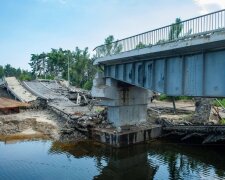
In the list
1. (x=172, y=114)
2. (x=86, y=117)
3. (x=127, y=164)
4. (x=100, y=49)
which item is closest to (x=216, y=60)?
(x=127, y=164)

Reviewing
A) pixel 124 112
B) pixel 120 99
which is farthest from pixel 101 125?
pixel 120 99

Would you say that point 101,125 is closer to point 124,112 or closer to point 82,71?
point 124,112

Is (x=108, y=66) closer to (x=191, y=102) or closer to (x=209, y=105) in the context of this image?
(x=209, y=105)

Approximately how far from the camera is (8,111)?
36.0 meters

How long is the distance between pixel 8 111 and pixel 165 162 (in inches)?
834

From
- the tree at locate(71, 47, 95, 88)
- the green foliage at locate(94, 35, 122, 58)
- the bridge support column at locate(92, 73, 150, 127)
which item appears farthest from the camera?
the tree at locate(71, 47, 95, 88)

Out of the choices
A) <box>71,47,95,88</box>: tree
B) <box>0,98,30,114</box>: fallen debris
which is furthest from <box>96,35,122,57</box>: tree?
<box>71,47,95,88</box>: tree

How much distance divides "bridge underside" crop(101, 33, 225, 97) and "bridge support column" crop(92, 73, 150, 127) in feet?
9.44

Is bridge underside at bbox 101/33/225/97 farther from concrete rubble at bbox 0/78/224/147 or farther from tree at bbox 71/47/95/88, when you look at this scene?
tree at bbox 71/47/95/88

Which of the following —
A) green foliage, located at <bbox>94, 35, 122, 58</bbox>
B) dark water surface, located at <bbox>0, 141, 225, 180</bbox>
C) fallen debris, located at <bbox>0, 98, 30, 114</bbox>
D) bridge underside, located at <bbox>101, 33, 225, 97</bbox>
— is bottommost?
dark water surface, located at <bbox>0, 141, 225, 180</bbox>

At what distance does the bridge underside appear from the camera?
15836 mm

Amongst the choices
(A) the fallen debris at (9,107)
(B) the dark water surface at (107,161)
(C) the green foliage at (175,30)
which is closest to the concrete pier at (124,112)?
(B) the dark water surface at (107,161)

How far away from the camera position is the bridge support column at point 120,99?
26.7m

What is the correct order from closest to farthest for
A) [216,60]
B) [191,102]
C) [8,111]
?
[216,60]
[8,111]
[191,102]
